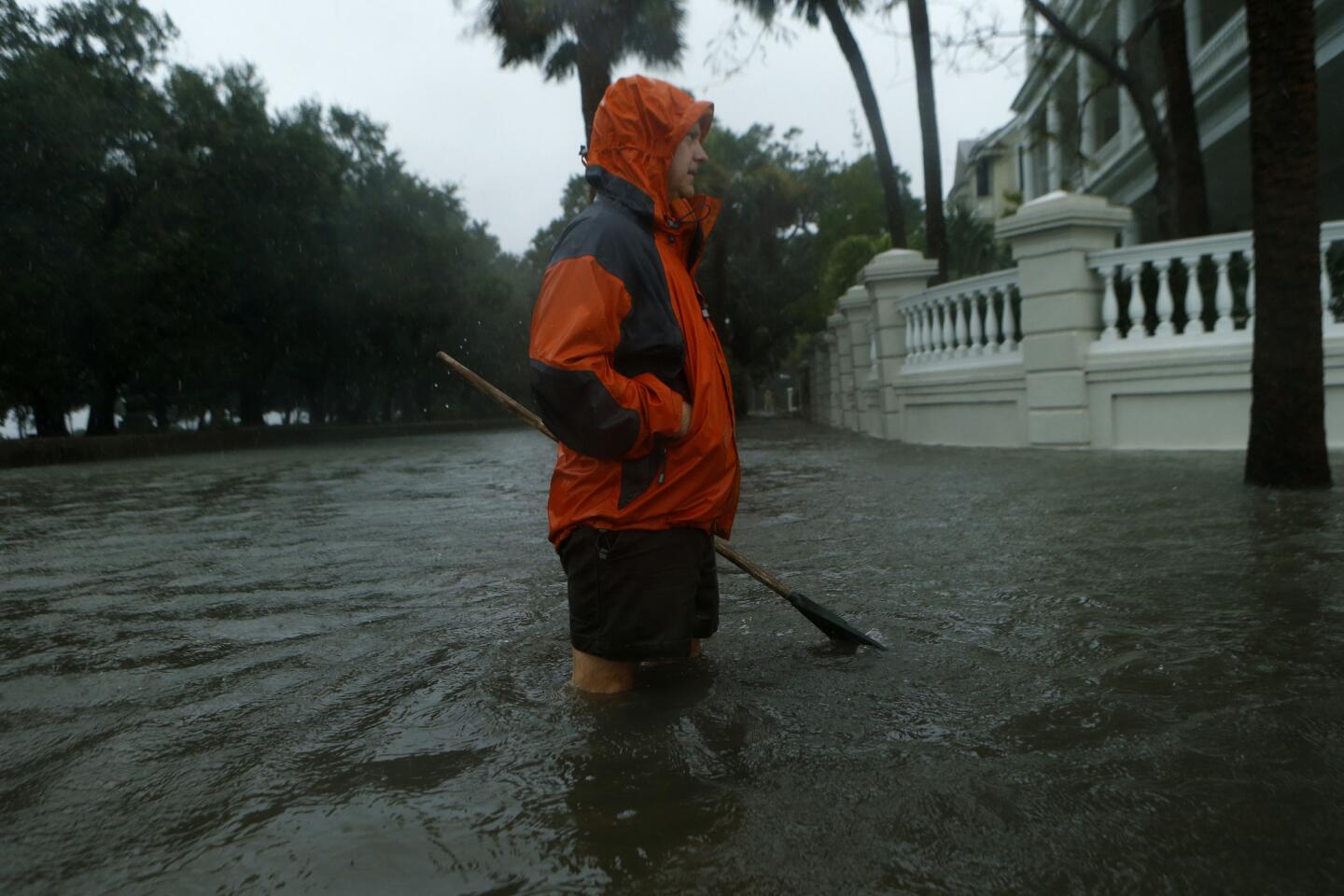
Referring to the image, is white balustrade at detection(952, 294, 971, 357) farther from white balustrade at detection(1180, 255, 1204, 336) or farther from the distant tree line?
the distant tree line

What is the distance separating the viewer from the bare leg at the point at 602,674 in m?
2.98

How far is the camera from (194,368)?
86.5ft

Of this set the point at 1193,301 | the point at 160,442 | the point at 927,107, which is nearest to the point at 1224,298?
the point at 1193,301

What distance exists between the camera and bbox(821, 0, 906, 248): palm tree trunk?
18.4m

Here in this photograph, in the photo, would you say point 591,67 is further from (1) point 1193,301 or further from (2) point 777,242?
(2) point 777,242

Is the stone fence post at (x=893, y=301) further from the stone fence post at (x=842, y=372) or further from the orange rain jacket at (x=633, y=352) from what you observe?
the orange rain jacket at (x=633, y=352)

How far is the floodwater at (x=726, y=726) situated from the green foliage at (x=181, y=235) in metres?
18.8

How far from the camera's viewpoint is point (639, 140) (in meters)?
2.90

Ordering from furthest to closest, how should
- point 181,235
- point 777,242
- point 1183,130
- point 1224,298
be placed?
point 777,242
point 181,235
point 1183,130
point 1224,298

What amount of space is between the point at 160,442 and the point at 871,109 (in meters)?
14.6

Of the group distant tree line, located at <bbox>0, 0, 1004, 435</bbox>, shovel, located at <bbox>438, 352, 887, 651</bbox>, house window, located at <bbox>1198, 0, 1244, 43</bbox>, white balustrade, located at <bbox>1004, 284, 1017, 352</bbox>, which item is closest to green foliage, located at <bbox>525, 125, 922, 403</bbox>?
distant tree line, located at <bbox>0, 0, 1004, 435</bbox>

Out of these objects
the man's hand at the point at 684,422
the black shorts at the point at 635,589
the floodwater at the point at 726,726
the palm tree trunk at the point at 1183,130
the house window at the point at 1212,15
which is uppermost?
the house window at the point at 1212,15

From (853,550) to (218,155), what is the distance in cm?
2474

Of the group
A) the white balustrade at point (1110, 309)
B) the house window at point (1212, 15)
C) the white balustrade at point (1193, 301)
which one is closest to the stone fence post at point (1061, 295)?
the white balustrade at point (1110, 309)
